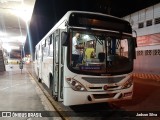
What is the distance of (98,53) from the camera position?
303 inches

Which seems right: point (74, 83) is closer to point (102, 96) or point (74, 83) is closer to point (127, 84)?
point (102, 96)

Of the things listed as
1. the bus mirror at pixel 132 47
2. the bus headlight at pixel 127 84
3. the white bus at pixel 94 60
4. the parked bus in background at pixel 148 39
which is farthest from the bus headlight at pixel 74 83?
the parked bus in background at pixel 148 39

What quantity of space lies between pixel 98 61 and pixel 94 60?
13cm

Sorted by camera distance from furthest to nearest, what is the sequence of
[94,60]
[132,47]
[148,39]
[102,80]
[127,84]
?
[148,39], [132,47], [127,84], [94,60], [102,80]

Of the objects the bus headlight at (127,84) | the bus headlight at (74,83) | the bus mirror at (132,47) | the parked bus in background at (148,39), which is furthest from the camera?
the parked bus in background at (148,39)

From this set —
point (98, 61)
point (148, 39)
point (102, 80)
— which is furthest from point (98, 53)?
point (148, 39)

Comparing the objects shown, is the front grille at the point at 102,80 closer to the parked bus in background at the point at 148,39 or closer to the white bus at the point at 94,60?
the white bus at the point at 94,60

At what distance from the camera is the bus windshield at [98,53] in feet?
24.1

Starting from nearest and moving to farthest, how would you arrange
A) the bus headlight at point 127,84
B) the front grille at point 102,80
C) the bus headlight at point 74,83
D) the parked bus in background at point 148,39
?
the bus headlight at point 74,83
the front grille at point 102,80
the bus headlight at point 127,84
the parked bus in background at point 148,39

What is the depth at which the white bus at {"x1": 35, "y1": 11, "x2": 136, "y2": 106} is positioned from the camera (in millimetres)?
7219

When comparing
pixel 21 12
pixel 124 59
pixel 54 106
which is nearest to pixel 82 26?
pixel 124 59

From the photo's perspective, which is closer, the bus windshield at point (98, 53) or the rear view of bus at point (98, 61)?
the rear view of bus at point (98, 61)

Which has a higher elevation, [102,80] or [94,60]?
[94,60]

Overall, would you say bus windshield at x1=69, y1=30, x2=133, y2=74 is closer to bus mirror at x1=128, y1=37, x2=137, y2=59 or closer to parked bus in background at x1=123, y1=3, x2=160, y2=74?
bus mirror at x1=128, y1=37, x2=137, y2=59
